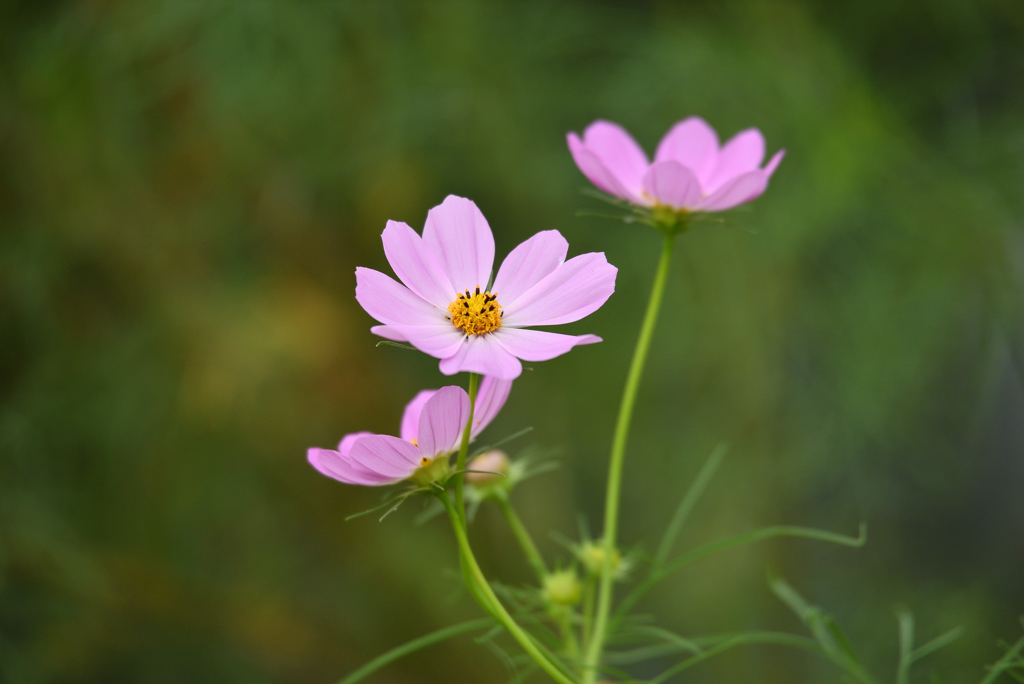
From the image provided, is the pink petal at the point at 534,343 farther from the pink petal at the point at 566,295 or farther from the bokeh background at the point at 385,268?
the bokeh background at the point at 385,268

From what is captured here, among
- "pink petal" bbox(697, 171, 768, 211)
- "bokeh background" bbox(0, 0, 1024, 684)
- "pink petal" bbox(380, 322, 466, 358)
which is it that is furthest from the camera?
"bokeh background" bbox(0, 0, 1024, 684)

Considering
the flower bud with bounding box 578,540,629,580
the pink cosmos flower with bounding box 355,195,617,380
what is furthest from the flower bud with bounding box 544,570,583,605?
the pink cosmos flower with bounding box 355,195,617,380

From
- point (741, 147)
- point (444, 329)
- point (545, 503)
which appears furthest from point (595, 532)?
point (444, 329)

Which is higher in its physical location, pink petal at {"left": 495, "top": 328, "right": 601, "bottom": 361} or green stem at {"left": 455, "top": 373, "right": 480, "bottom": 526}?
pink petal at {"left": 495, "top": 328, "right": 601, "bottom": 361}

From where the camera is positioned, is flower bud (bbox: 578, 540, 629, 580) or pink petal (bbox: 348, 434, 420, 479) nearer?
pink petal (bbox: 348, 434, 420, 479)

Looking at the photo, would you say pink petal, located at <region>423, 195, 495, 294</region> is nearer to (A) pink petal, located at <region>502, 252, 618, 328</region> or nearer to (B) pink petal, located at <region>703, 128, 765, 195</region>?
(A) pink petal, located at <region>502, 252, 618, 328</region>

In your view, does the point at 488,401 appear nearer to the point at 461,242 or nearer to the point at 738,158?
the point at 461,242

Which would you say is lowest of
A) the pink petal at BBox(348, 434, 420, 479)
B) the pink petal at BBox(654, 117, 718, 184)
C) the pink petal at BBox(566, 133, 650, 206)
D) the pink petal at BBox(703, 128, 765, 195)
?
the pink petal at BBox(348, 434, 420, 479)

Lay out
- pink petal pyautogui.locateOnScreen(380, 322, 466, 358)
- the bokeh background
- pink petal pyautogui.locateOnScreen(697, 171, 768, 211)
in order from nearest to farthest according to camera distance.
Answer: pink petal pyautogui.locateOnScreen(380, 322, 466, 358), pink petal pyautogui.locateOnScreen(697, 171, 768, 211), the bokeh background
